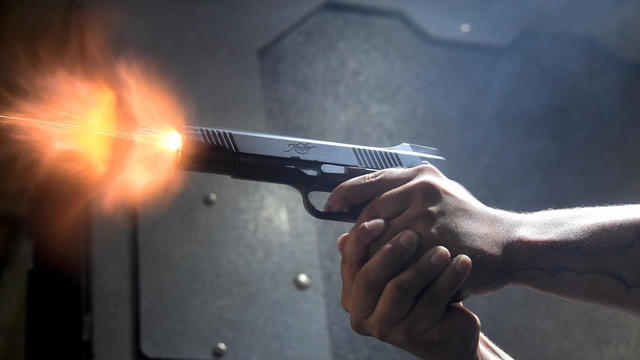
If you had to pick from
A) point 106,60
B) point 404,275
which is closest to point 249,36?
point 106,60

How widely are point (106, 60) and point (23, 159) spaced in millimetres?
222

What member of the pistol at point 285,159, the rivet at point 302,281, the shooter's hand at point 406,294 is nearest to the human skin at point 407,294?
the shooter's hand at point 406,294

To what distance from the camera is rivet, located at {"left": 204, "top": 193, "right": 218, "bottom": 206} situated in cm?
104

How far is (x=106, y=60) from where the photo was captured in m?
1.02

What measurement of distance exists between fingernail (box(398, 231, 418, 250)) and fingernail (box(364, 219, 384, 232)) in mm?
35

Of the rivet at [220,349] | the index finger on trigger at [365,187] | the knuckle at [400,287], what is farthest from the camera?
the rivet at [220,349]

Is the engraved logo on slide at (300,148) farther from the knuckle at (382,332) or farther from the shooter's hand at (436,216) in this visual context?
the knuckle at (382,332)

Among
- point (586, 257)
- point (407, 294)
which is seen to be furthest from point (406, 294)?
point (586, 257)

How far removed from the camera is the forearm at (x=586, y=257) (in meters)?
0.79

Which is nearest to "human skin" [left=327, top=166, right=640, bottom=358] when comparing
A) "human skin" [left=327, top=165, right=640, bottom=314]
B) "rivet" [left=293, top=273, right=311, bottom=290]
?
"human skin" [left=327, top=165, right=640, bottom=314]

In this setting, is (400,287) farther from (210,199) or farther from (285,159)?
(210,199)

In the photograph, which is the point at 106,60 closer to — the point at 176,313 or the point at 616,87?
the point at 176,313

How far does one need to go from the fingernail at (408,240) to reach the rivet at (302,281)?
319 mm

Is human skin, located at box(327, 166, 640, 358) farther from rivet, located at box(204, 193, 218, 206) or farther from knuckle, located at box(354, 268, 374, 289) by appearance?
rivet, located at box(204, 193, 218, 206)
